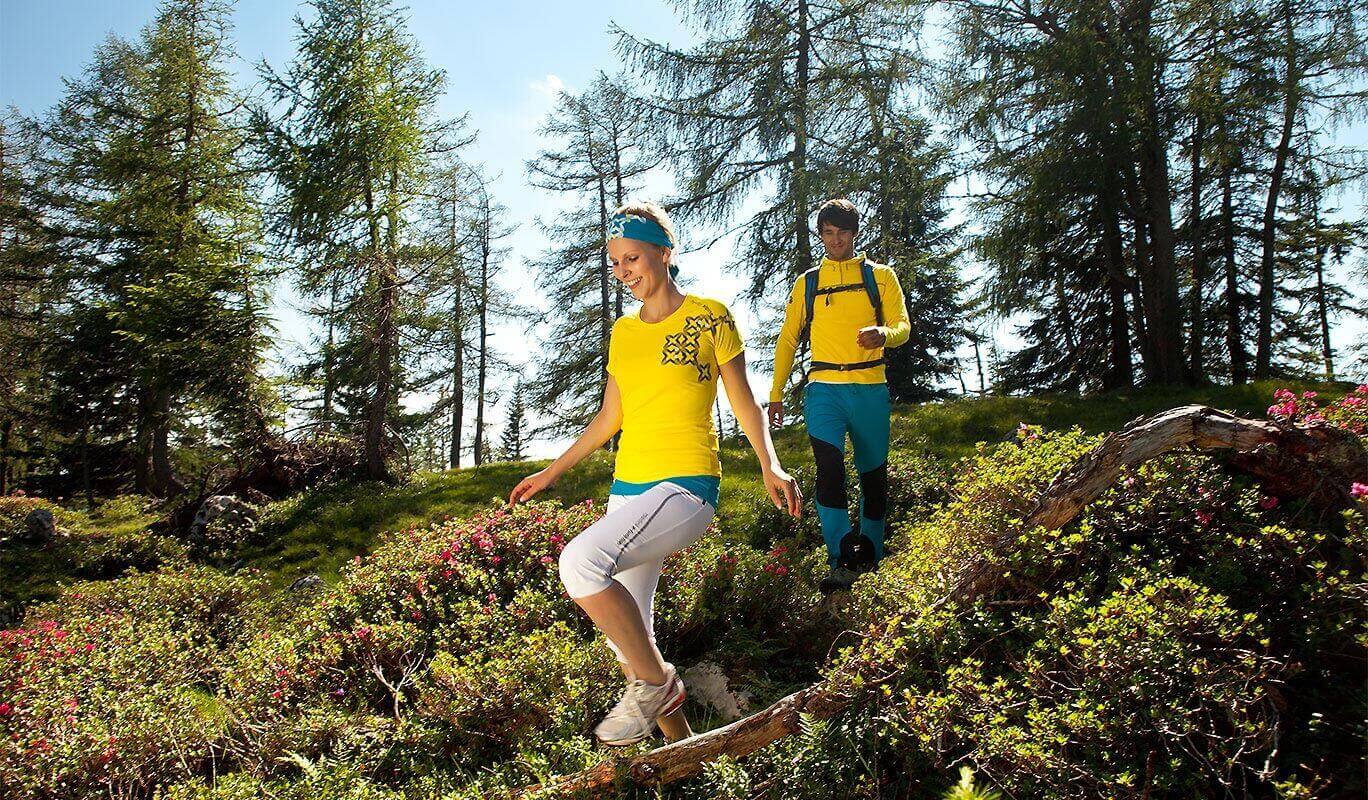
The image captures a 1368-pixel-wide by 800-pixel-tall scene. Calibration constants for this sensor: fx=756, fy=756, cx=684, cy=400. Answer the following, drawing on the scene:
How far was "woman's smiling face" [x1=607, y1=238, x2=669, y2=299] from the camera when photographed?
118 inches

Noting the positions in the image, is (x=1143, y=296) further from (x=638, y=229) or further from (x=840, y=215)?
(x=638, y=229)

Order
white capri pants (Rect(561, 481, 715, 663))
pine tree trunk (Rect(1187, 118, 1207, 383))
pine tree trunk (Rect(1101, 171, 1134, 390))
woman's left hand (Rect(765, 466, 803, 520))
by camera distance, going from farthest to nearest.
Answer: pine tree trunk (Rect(1101, 171, 1134, 390))
pine tree trunk (Rect(1187, 118, 1207, 383))
woman's left hand (Rect(765, 466, 803, 520))
white capri pants (Rect(561, 481, 715, 663))

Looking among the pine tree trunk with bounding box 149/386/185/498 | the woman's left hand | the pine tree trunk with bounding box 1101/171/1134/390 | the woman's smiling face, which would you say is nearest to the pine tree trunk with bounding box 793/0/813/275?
the pine tree trunk with bounding box 1101/171/1134/390

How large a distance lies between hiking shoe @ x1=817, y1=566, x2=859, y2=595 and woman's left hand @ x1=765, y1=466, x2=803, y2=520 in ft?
6.38

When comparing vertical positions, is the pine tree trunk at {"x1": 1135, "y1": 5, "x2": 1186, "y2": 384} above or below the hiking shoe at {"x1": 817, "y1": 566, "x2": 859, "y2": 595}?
above

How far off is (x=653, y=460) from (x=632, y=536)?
34 cm

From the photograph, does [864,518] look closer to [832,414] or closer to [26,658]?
[832,414]

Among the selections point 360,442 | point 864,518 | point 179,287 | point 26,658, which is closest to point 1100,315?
point 864,518

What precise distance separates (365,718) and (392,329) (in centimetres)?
988

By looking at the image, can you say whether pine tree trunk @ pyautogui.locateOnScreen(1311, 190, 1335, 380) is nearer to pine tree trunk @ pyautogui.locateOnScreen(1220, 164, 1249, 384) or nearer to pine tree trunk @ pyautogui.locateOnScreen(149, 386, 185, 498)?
pine tree trunk @ pyautogui.locateOnScreen(1220, 164, 1249, 384)

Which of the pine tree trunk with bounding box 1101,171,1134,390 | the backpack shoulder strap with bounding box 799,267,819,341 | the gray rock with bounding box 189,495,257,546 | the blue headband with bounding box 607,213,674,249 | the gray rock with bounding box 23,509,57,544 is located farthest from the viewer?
the pine tree trunk with bounding box 1101,171,1134,390

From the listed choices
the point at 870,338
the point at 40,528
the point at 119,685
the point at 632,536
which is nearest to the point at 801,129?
the point at 870,338

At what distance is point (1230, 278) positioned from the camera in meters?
14.6

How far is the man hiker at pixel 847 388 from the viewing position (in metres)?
4.95
